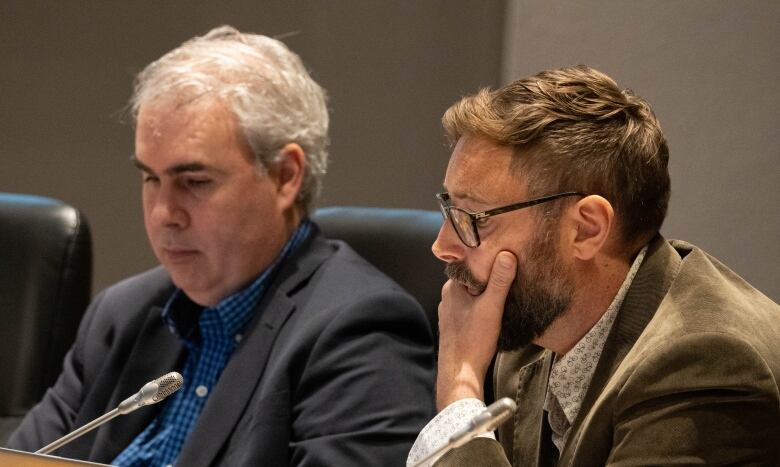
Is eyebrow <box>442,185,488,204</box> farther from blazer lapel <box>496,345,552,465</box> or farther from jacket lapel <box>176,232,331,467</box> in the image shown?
jacket lapel <box>176,232,331,467</box>

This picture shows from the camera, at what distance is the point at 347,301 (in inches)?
81.6

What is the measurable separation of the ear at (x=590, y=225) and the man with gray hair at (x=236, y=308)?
0.55 m

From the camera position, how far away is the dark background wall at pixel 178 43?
309 centimetres

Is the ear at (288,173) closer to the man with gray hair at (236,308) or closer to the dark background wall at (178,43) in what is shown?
the man with gray hair at (236,308)

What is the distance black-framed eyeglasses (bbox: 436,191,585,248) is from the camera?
153 centimetres

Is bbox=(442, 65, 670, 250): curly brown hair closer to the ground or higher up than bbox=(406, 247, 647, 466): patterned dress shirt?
higher up

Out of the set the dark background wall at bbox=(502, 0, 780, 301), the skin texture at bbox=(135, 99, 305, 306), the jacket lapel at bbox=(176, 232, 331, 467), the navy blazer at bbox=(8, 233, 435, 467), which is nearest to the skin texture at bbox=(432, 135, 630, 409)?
the navy blazer at bbox=(8, 233, 435, 467)

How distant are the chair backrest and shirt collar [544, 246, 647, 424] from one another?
1.99ft

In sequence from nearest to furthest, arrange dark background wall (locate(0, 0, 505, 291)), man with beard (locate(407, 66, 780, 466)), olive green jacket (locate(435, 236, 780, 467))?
1. olive green jacket (locate(435, 236, 780, 467))
2. man with beard (locate(407, 66, 780, 466))
3. dark background wall (locate(0, 0, 505, 291))

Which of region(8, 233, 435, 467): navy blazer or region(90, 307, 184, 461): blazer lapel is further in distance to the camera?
region(90, 307, 184, 461): blazer lapel

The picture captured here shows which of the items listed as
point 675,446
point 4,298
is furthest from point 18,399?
point 675,446

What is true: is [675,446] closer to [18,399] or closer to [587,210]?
[587,210]

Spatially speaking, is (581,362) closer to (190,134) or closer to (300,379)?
(300,379)

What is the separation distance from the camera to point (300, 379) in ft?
6.61
